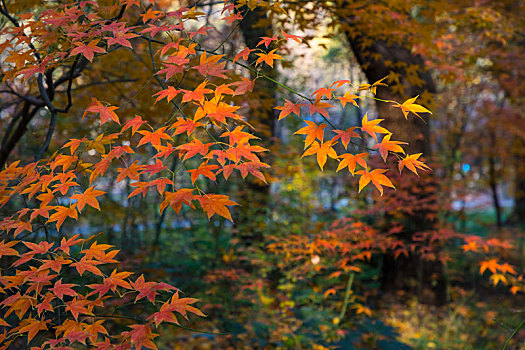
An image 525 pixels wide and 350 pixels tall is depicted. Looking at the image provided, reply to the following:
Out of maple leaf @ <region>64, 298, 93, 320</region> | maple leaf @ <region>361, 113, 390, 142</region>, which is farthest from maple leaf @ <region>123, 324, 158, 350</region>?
maple leaf @ <region>361, 113, 390, 142</region>

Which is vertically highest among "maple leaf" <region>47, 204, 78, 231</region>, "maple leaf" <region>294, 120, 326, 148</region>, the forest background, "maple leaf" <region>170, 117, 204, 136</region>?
"maple leaf" <region>170, 117, 204, 136</region>

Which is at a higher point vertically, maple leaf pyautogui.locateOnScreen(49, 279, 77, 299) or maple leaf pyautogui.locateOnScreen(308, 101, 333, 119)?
maple leaf pyautogui.locateOnScreen(308, 101, 333, 119)

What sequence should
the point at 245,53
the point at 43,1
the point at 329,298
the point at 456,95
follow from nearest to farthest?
the point at 245,53 < the point at 43,1 < the point at 329,298 < the point at 456,95

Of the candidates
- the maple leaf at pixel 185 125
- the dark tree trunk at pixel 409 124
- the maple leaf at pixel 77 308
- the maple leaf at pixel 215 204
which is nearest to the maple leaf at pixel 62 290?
the maple leaf at pixel 77 308

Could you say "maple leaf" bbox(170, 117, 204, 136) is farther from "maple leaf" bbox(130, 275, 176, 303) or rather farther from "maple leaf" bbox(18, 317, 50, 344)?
"maple leaf" bbox(18, 317, 50, 344)

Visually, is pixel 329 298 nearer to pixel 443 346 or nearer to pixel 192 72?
pixel 443 346

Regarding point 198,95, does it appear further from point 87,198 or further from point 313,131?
point 87,198

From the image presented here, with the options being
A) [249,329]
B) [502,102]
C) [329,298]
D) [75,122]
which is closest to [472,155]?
[502,102]

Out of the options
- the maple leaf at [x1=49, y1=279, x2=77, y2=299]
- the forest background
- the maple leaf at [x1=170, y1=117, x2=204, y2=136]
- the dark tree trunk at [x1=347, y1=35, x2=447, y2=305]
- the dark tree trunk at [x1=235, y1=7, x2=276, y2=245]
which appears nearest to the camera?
the maple leaf at [x1=49, y1=279, x2=77, y2=299]

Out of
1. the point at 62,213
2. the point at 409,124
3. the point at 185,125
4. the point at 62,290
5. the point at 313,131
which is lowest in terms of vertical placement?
the point at 409,124

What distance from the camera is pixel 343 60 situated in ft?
36.6

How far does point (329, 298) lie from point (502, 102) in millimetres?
8788

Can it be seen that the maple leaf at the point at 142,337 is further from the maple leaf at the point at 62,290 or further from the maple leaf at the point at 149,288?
the maple leaf at the point at 62,290

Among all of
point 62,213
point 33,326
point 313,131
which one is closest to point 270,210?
point 313,131
